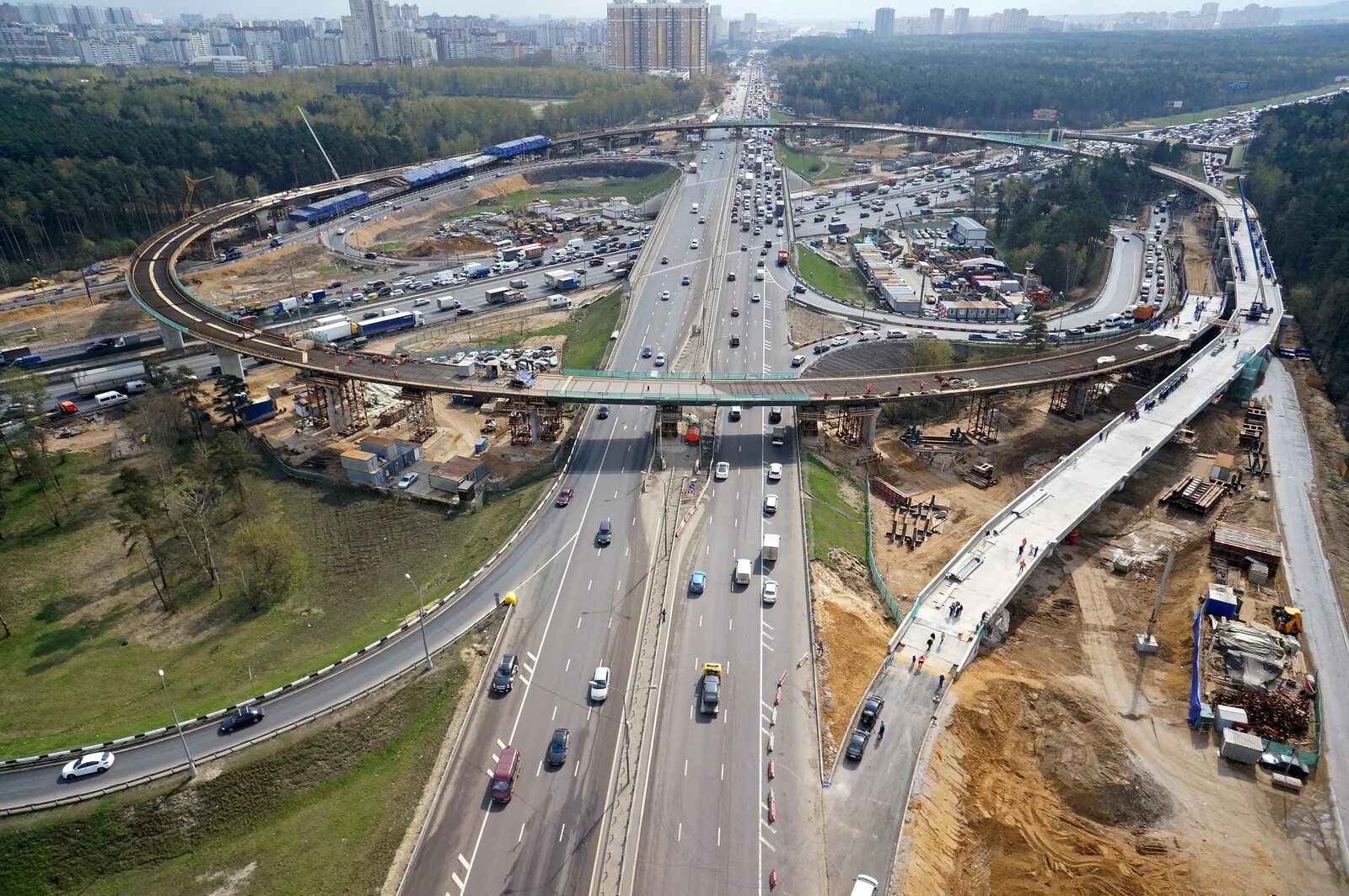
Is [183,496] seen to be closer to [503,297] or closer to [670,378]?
[670,378]

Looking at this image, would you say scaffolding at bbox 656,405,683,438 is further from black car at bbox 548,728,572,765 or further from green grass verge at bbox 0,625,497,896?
green grass verge at bbox 0,625,497,896

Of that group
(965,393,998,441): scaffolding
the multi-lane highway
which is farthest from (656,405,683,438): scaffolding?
(965,393,998,441): scaffolding

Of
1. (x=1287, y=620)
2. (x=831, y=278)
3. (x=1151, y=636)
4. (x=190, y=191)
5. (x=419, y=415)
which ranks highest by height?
(x=190, y=191)

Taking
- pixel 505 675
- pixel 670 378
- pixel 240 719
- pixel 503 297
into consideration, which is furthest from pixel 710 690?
pixel 503 297

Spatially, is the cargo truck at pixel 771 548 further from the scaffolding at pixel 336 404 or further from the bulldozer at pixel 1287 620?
the scaffolding at pixel 336 404

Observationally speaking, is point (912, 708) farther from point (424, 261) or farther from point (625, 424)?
point (424, 261)

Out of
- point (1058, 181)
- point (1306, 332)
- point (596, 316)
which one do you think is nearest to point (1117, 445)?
point (1306, 332)

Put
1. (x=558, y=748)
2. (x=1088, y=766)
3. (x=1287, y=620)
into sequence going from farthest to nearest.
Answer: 1. (x=1287, y=620)
2. (x=1088, y=766)
3. (x=558, y=748)
